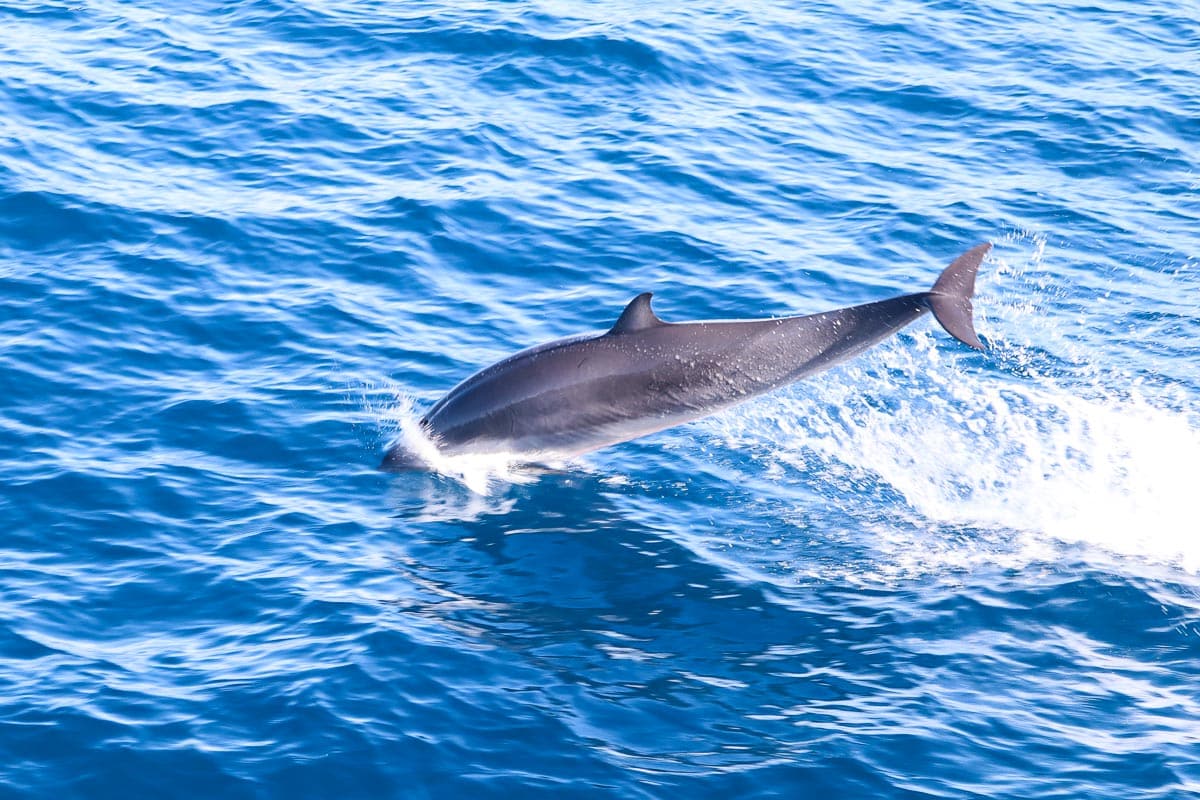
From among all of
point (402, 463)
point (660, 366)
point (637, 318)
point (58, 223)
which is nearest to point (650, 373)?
point (660, 366)

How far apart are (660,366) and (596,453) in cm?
228

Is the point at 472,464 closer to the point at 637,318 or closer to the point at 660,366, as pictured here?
the point at 660,366

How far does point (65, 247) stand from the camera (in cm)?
2008

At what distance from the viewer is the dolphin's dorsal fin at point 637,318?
14.5 meters

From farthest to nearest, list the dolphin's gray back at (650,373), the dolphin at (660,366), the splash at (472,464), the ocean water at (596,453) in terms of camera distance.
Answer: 1. the splash at (472,464)
2. the dolphin's gray back at (650,373)
3. the dolphin at (660,366)
4. the ocean water at (596,453)

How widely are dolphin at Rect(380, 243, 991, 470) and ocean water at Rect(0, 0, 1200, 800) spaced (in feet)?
3.00

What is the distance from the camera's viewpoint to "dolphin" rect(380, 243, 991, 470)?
14445 millimetres

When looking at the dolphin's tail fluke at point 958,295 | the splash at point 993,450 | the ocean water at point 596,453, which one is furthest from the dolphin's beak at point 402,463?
the dolphin's tail fluke at point 958,295

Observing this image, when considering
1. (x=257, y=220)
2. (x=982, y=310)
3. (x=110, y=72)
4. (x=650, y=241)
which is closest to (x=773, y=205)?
(x=650, y=241)

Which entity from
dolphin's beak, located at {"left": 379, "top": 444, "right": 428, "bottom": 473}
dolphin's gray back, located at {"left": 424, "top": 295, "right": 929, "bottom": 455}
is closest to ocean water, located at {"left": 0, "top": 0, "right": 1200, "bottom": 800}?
dolphin's beak, located at {"left": 379, "top": 444, "right": 428, "bottom": 473}

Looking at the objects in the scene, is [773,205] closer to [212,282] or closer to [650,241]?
[650,241]

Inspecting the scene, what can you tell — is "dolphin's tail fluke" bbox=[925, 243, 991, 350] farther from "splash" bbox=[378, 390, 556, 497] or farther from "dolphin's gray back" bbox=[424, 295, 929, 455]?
"splash" bbox=[378, 390, 556, 497]

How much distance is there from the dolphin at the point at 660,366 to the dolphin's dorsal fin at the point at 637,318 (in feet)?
0.04

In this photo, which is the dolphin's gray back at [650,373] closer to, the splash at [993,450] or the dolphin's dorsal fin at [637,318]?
the dolphin's dorsal fin at [637,318]
